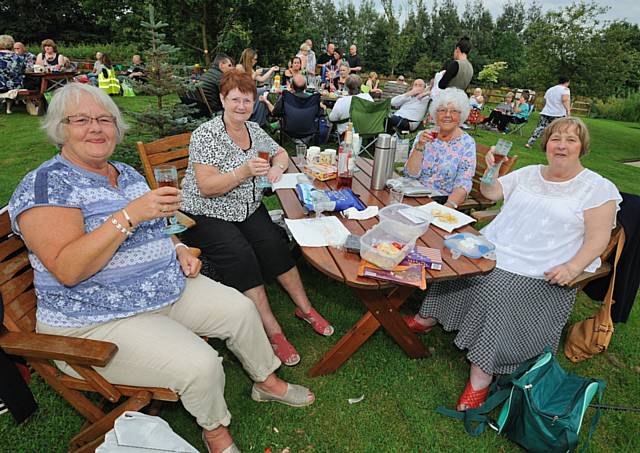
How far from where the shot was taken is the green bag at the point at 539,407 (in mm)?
1734

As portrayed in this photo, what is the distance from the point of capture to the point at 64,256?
52.4 inches

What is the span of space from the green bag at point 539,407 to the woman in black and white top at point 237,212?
42.3 inches

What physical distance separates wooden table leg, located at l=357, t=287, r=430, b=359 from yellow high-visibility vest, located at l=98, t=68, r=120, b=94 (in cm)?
1105

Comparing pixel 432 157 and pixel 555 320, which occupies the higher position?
pixel 432 157

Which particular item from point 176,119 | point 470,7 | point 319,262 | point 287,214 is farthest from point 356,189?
point 470,7

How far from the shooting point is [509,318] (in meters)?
2.04

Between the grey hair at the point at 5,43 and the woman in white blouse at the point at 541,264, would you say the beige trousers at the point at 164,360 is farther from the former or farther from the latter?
the grey hair at the point at 5,43

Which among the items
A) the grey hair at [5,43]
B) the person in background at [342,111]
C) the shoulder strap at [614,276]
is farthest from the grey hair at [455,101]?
the grey hair at [5,43]

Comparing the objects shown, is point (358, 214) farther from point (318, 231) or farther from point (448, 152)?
point (448, 152)

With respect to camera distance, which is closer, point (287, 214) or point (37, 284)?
point (37, 284)

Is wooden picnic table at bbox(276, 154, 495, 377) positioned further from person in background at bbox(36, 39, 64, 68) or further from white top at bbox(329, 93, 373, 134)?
person in background at bbox(36, 39, 64, 68)

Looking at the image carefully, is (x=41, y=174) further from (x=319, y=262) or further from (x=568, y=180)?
(x=568, y=180)

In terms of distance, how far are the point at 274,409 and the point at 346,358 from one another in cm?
52

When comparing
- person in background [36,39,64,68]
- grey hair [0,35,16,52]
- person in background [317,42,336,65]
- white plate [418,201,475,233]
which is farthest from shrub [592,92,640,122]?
grey hair [0,35,16,52]
